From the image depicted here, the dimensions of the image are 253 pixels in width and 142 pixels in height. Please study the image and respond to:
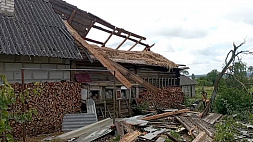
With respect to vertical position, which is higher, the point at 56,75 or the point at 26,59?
the point at 26,59

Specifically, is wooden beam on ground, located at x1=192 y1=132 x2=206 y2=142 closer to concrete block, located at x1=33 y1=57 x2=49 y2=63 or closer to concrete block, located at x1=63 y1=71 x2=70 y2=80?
concrete block, located at x1=63 y1=71 x2=70 y2=80

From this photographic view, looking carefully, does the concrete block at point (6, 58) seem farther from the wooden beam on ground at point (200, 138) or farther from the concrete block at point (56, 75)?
the wooden beam on ground at point (200, 138)

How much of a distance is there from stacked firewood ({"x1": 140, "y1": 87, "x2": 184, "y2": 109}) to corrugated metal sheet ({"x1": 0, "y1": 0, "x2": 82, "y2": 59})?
18.4ft

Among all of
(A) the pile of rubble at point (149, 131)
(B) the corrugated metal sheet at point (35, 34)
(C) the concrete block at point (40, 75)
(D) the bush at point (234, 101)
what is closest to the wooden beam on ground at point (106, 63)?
(B) the corrugated metal sheet at point (35, 34)

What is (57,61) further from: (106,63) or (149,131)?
(149,131)

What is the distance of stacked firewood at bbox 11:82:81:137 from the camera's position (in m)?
7.36

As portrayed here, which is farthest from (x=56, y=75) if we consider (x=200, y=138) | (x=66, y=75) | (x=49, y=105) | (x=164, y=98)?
(x=164, y=98)

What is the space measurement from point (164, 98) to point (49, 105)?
7.79 meters

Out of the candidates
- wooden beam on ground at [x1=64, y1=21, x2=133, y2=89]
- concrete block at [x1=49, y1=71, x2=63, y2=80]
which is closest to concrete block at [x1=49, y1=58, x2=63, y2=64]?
concrete block at [x1=49, y1=71, x2=63, y2=80]

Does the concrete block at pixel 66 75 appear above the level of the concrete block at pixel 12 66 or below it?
below

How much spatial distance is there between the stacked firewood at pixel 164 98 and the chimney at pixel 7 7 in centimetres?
751

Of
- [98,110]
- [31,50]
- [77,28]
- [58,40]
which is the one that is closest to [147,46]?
[77,28]

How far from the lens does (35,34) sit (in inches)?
316

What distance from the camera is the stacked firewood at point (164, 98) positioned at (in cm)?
1270
